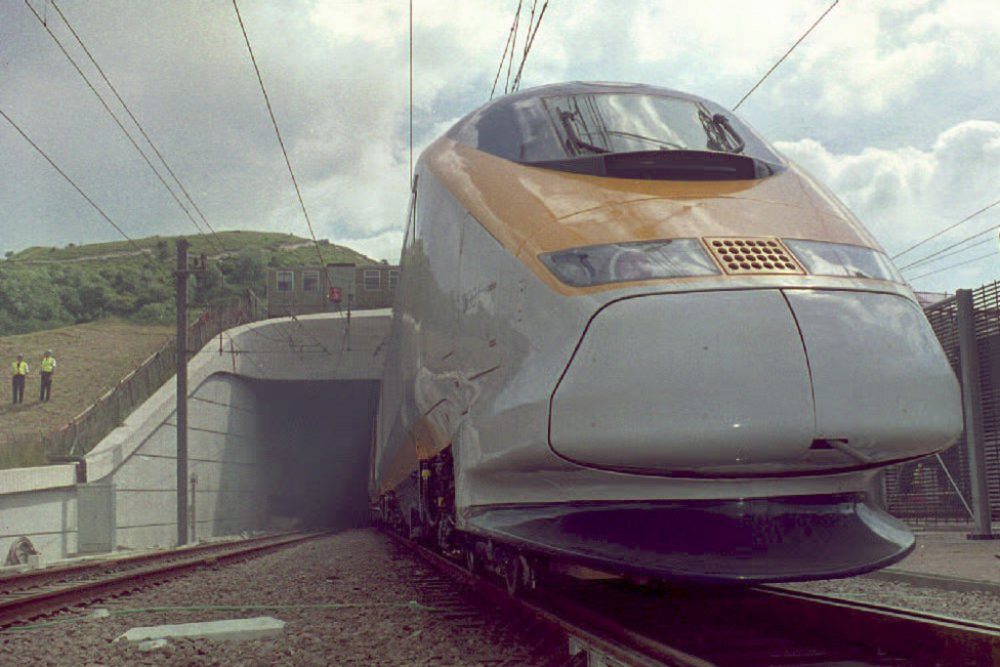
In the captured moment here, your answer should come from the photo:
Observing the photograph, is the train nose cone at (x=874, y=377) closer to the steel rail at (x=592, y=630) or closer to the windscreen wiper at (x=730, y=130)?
the steel rail at (x=592, y=630)

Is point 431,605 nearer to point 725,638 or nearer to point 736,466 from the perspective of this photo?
point 725,638

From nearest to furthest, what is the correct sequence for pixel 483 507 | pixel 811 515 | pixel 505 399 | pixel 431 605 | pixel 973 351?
1. pixel 811 515
2. pixel 505 399
3. pixel 483 507
4. pixel 431 605
5. pixel 973 351

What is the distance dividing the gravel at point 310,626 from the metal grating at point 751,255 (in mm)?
1722

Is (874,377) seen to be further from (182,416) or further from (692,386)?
(182,416)

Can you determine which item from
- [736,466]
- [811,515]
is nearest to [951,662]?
[811,515]

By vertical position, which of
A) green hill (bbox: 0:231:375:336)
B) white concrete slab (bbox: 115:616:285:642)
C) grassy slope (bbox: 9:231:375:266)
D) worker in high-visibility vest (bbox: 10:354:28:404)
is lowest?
white concrete slab (bbox: 115:616:285:642)

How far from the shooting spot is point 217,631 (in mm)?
4941

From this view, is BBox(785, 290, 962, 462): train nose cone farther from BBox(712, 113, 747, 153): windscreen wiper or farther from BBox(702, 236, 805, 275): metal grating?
BBox(712, 113, 747, 153): windscreen wiper

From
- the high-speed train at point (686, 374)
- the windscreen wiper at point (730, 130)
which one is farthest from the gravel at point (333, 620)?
the windscreen wiper at point (730, 130)

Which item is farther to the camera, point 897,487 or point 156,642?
point 897,487

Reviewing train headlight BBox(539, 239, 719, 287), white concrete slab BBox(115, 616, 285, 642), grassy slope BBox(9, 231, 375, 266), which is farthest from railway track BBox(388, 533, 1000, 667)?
grassy slope BBox(9, 231, 375, 266)

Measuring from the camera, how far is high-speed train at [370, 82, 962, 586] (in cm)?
340

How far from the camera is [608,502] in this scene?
378cm

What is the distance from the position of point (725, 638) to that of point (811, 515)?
0.78m
